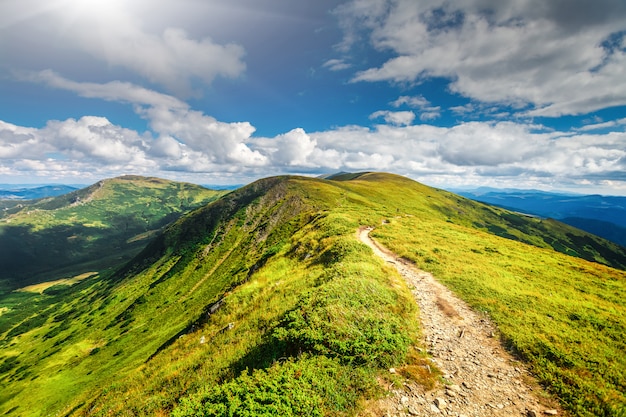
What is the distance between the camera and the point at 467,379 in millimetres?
12797

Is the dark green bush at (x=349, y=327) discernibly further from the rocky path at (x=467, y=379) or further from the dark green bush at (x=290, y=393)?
the rocky path at (x=467, y=379)

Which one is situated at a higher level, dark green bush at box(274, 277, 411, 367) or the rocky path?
dark green bush at box(274, 277, 411, 367)

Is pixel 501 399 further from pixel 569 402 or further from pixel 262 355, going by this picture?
pixel 262 355

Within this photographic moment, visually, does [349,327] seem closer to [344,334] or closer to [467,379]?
[344,334]

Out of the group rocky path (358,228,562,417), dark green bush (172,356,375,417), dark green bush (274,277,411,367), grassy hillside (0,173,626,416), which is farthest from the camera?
dark green bush (274,277,411,367)

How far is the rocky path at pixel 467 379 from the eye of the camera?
10992 millimetres

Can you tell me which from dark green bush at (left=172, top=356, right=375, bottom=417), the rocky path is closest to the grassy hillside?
dark green bush at (left=172, top=356, right=375, bottom=417)

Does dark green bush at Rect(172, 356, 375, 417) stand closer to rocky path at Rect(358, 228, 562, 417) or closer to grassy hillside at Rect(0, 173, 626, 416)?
grassy hillside at Rect(0, 173, 626, 416)

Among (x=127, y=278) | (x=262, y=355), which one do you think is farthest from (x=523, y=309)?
(x=127, y=278)

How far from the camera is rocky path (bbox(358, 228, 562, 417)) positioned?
1099 centimetres

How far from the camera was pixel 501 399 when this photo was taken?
462 inches

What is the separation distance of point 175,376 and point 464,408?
18121 millimetres

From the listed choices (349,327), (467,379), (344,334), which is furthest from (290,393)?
(467,379)

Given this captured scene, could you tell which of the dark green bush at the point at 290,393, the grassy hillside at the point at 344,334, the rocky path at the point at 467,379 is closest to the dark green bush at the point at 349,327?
the grassy hillside at the point at 344,334
